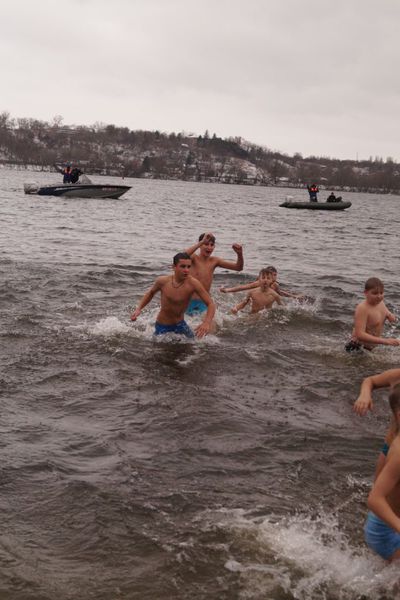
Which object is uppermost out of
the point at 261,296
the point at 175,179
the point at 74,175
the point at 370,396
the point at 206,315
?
the point at 175,179

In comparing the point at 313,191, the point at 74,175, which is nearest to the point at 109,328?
the point at 74,175

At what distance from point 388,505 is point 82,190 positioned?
45.4 meters

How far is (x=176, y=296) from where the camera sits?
8883 mm

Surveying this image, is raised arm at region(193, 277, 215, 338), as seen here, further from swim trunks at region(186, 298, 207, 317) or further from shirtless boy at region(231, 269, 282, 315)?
shirtless boy at region(231, 269, 282, 315)

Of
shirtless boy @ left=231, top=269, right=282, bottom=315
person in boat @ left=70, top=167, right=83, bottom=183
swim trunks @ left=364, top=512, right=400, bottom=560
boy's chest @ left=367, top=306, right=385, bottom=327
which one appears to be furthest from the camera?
person in boat @ left=70, top=167, right=83, bottom=183

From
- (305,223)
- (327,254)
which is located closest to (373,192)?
(305,223)

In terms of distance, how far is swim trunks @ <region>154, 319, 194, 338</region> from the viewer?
30.2 feet

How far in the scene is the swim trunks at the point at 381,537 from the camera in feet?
12.2

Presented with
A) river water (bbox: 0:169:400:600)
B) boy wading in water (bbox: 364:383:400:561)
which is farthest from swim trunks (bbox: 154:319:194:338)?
boy wading in water (bbox: 364:383:400:561)

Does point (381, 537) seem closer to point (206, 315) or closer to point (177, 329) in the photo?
point (206, 315)

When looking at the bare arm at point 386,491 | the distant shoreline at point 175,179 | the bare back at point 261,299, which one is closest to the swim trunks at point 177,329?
the bare back at point 261,299

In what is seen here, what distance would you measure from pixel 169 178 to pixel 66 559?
7246 inches

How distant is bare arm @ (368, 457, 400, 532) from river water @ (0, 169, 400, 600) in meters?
0.69

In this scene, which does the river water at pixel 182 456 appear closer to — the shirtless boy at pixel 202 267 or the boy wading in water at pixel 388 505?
the boy wading in water at pixel 388 505
